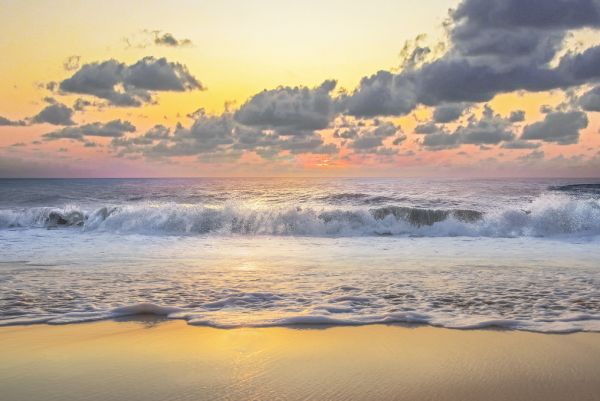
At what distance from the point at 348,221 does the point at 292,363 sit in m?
18.4

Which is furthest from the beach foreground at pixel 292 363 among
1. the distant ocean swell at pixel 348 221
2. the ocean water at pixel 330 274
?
the distant ocean swell at pixel 348 221

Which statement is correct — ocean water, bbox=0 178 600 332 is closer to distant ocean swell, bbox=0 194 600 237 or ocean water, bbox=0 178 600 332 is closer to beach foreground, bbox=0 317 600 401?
distant ocean swell, bbox=0 194 600 237

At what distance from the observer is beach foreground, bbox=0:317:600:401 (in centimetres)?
397

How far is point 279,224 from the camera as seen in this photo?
2266 centimetres

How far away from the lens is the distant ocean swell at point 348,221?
68.2 ft

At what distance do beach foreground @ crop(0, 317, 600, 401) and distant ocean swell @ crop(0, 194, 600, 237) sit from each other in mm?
15533

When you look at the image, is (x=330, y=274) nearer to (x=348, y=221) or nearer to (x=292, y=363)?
(x=292, y=363)

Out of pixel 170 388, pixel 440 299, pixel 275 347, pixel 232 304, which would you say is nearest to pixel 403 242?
pixel 440 299

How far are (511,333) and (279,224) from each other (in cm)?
1729

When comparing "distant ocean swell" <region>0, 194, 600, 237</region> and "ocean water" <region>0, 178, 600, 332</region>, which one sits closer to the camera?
"ocean water" <region>0, 178, 600, 332</region>

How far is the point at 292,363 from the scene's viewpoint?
4.63m

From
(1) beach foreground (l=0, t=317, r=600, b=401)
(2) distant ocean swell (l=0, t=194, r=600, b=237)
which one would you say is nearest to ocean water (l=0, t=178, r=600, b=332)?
(2) distant ocean swell (l=0, t=194, r=600, b=237)

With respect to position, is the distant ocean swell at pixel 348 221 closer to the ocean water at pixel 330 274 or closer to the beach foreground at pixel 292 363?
the ocean water at pixel 330 274

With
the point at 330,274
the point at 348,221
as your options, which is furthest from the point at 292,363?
the point at 348,221
